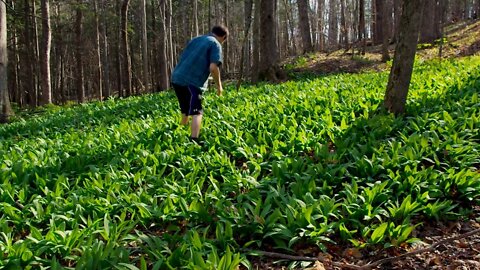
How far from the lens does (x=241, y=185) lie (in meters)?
4.19

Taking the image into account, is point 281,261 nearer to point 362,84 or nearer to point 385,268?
point 385,268

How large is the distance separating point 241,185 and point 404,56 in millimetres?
2920

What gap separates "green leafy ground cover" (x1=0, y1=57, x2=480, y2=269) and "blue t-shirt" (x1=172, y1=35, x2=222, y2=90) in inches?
33.3

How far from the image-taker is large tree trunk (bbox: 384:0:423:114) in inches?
208

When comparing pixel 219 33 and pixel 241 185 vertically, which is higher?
pixel 219 33

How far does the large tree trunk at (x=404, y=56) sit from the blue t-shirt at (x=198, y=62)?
7.84ft

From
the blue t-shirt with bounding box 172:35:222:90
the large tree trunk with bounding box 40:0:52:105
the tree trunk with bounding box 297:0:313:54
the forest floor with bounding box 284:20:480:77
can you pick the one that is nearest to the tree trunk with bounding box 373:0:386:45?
the tree trunk with bounding box 297:0:313:54

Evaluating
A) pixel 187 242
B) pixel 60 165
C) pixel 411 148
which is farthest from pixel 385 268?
pixel 60 165

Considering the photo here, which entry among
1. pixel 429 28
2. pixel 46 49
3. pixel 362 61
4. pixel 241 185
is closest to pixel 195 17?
pixel 46 49

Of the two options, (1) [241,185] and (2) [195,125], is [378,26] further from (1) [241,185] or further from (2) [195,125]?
(1) [241,185]

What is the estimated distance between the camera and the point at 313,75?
14359 mm

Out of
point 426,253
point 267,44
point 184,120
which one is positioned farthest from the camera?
point 267,44

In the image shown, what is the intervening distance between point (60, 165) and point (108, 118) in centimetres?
362

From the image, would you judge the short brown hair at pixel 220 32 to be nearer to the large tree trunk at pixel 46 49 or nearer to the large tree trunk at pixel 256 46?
the large tree trunk at pixel 256 46
